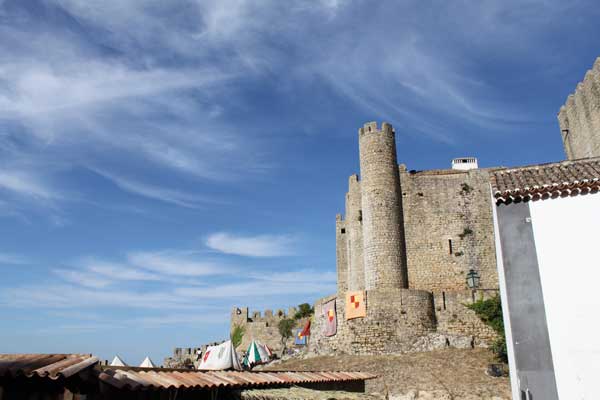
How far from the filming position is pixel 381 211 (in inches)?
1275

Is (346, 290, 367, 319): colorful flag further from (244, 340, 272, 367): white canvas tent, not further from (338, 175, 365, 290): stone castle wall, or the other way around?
(338, 175, 365, 290): stone castle wall

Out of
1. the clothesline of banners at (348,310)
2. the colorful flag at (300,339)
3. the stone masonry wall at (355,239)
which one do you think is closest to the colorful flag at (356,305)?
the clothesline of banners at (348,310)

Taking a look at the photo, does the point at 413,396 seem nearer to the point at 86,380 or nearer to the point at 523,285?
the point at 523,285

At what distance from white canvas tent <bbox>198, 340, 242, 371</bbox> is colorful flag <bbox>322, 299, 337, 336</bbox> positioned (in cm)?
1130

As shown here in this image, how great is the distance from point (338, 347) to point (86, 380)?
21.3 meters

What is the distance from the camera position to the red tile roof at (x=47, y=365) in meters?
7.45

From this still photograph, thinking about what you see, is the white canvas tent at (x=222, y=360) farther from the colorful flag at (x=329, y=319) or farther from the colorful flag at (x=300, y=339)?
the colorful flag at (x=300, y=339)

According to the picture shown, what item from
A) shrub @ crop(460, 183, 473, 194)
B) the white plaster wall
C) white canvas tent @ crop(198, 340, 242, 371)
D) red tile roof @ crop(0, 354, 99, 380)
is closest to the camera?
red tile roof @ crop(0, 354, 99, 380)

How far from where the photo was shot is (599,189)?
1084 cm

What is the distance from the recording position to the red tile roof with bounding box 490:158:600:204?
36.2 feet

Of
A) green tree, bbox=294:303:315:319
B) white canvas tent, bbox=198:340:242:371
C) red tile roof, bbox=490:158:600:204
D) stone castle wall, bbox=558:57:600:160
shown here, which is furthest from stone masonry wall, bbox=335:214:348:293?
Answer: red tile roof, bbox=490:158:600:204

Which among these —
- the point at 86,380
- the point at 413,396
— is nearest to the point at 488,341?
the point at 413,396

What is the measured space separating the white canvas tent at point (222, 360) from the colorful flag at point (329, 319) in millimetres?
11299

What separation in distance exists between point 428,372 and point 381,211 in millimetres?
12496
